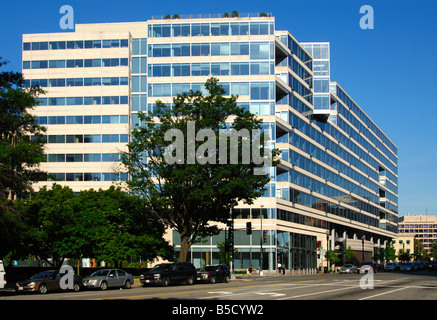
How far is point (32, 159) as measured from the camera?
39.7 meters

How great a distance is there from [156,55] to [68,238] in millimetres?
42719

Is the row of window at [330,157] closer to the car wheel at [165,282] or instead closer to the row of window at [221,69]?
the row of window at [221,69]

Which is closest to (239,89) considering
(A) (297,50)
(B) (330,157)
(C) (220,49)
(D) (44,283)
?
(C) (220,49)

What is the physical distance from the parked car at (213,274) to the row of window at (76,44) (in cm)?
5367

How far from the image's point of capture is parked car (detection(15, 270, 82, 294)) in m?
31.9

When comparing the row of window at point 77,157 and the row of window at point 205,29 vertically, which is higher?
the row of window at point 205,29

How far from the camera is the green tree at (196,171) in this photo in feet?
141

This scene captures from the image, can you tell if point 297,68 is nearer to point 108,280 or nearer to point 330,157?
point 330,157

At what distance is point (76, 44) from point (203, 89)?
24.7 m

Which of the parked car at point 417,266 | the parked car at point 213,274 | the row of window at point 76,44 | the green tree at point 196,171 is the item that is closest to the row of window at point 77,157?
the row of window at point 76,44

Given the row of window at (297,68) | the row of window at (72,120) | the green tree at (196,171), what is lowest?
the green tree at (196,171)

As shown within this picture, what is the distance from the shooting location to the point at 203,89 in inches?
3071
